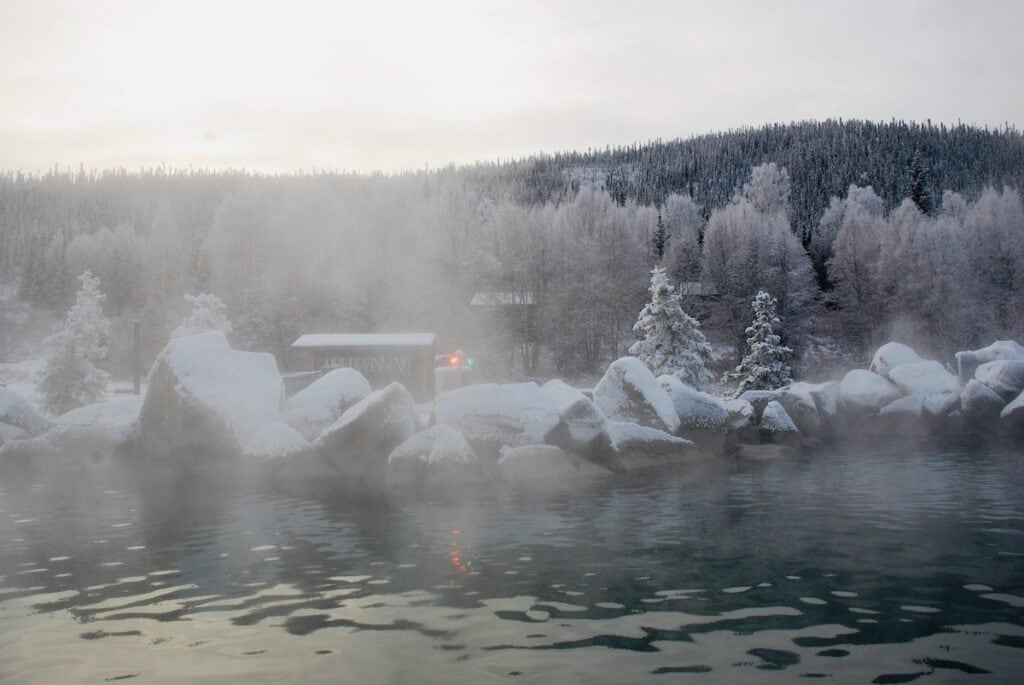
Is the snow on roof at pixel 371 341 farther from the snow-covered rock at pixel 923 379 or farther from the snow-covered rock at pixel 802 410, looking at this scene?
the snow-covered rock at pixel 923 379

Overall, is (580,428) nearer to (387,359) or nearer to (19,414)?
(19,414)

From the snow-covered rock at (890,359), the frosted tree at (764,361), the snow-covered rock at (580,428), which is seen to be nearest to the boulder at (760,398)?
the snow-covered rock at (890,359)

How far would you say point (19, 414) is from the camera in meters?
23.6

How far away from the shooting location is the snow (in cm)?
2306

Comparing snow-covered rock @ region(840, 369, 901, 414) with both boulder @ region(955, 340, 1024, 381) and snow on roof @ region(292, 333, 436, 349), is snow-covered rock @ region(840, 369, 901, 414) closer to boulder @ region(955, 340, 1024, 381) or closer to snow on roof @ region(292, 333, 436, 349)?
boulder @ region(955, 340, 1024, 381)

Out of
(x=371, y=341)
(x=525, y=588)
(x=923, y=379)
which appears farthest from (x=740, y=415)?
(x=371, y=341)

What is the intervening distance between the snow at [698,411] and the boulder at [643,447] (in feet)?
5.22

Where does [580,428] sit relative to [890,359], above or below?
below

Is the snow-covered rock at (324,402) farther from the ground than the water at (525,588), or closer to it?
farther from the ground

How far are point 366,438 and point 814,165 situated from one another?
11877cm

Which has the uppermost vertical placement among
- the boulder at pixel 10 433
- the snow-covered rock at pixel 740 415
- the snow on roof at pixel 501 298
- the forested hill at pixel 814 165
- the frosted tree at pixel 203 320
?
the forested hill at pixel 814 165

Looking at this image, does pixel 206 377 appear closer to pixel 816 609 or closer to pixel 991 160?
pixel 816 609

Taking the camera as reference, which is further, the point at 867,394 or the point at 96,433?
the point at 867,394

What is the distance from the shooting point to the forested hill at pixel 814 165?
112 meters
